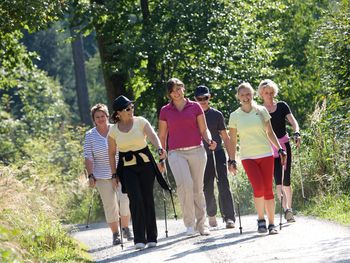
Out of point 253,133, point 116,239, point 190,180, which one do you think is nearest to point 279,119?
point 253,133

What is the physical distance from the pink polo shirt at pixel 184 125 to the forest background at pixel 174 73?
2.08 meters

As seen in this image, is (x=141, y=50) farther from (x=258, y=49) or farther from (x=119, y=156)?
(x=119, y=156)

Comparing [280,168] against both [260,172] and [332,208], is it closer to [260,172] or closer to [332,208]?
[260,172]

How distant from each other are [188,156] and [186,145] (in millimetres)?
156

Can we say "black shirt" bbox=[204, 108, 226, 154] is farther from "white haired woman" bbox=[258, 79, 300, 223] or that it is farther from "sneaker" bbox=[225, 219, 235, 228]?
"sneaker" bbox=[225, 219, 235, 228]

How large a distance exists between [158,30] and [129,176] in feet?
38.6

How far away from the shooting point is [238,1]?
93.5ft

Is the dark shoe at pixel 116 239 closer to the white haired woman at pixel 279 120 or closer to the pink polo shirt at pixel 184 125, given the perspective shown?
the pink polo shirt at pixel 184 125

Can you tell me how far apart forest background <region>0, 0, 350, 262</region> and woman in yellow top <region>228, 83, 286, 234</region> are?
166 centimetres

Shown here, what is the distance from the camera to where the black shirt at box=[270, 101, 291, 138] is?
16.8m

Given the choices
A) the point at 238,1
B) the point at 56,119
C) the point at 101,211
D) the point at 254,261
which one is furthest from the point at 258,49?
the point at 56,119

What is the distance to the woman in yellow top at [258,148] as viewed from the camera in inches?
607

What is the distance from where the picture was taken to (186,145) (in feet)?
52.8

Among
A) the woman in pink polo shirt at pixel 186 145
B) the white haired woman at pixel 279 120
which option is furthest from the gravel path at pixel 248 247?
the white haired woman at pixel 279 120
